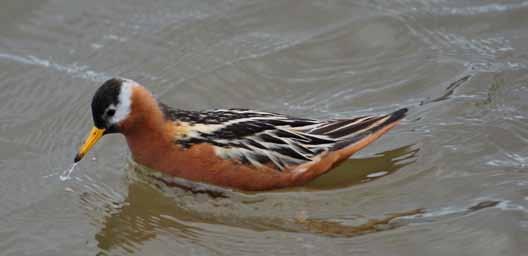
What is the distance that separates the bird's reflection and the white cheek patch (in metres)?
0.63

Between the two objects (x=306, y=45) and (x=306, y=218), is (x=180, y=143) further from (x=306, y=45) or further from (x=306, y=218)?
(x=306, y=45)

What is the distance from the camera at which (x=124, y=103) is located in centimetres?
890

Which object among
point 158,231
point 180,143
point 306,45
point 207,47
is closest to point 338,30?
point 306,45

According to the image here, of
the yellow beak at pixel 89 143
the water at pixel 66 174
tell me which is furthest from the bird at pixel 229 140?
the water at pixel 66 174

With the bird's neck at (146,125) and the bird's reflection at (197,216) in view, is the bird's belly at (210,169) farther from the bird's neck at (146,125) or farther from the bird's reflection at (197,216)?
the bird's reflection at (197,216)

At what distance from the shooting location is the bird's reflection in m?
8.34

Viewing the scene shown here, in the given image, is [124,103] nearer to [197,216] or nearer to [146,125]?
[146,125]

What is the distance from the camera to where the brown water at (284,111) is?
827 cm

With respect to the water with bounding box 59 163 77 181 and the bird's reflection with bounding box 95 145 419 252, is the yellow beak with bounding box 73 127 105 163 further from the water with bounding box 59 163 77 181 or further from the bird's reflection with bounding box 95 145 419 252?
the bird's reflection with bounding box 95 145 419 252

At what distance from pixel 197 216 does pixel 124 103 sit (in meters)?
1.24

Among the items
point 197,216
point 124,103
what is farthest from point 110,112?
point 197,216

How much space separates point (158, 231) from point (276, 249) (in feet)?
3.53

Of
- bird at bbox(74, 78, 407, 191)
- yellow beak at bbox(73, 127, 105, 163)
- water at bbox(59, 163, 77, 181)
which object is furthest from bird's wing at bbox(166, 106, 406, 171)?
water at bbox(59, 163, 77, 181)

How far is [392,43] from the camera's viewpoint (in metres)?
11.2
